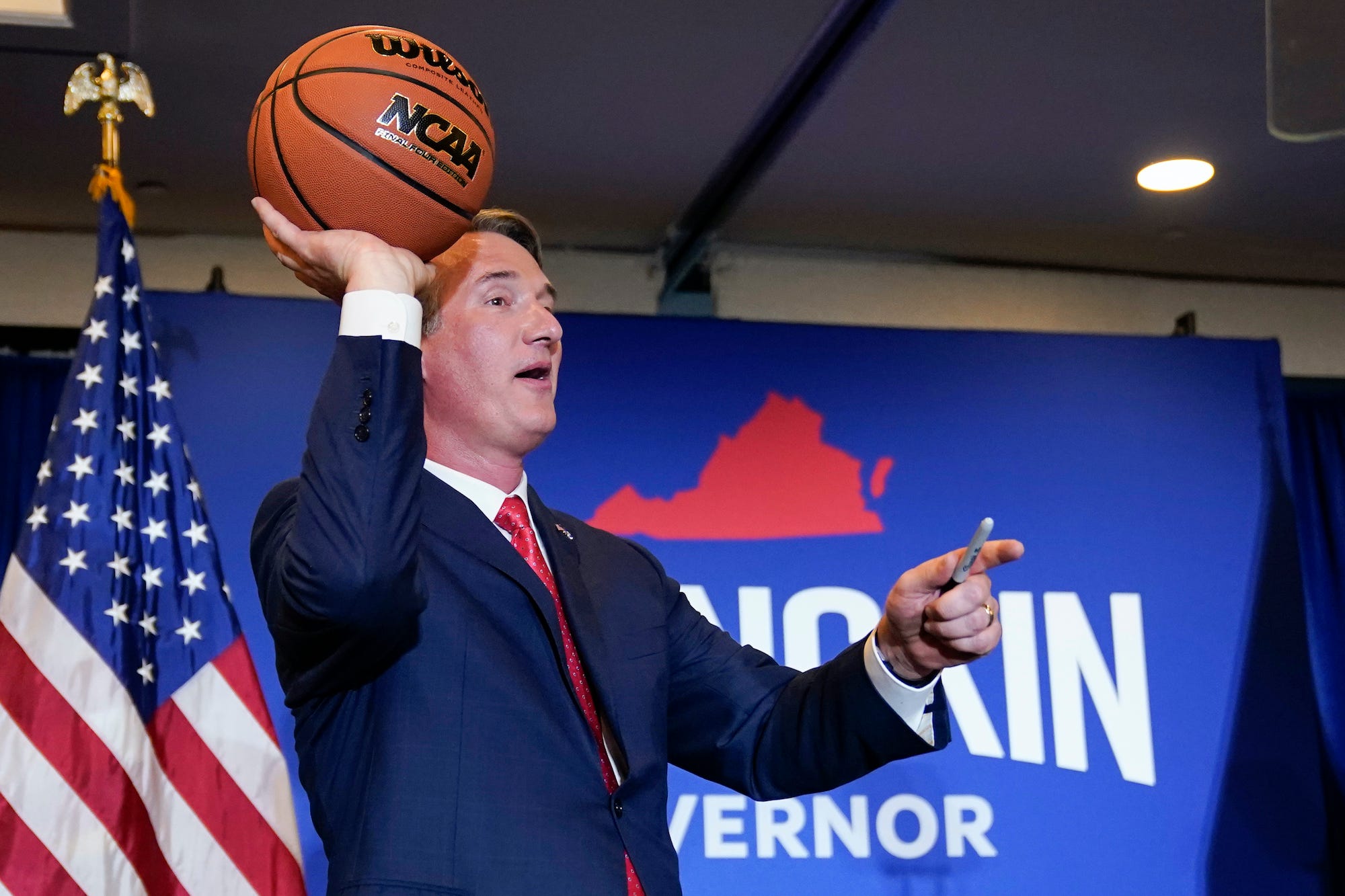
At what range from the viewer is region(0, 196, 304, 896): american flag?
2.68 meters

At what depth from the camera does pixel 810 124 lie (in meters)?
3.57

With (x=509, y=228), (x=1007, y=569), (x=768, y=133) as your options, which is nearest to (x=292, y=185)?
(x=509, y=228)

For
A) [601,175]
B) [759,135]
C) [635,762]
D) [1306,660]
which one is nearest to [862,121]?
[759,135]

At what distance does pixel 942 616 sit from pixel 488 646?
50 cm

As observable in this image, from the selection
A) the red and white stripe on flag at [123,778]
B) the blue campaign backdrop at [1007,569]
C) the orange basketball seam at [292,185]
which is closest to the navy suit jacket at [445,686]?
the orange basketball seam at [292,185]

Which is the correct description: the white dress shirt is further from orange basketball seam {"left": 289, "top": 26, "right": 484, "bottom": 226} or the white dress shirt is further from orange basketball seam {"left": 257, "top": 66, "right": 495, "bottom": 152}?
orange basketball seam {"left": 257, "top": 66, "right": 495, "bottom": 152}

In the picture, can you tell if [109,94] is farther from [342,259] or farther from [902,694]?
[902,694]

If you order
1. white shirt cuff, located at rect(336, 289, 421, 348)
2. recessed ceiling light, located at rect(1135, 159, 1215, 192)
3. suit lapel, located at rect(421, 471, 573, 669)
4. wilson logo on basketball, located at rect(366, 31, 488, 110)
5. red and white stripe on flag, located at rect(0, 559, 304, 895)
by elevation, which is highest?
recessed ceiling light, located at rect(1135, 159, 1215, 192)

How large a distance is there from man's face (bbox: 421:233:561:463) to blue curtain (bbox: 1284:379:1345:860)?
3.61 metres

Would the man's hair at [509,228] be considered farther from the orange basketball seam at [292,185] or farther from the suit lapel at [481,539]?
the suit lapel at [481,539]

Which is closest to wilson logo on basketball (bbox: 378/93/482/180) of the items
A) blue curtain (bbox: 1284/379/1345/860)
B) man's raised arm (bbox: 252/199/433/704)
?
man's raised arm (bbox: 252/199/433/704)

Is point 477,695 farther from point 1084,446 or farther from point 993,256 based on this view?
point 993,256

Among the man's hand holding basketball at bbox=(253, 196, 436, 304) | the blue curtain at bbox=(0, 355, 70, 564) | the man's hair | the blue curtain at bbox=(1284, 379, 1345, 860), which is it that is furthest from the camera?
the blue curtain at bbox=(1284, 379, 1345, 860)

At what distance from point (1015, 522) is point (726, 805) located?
3.79 feet
